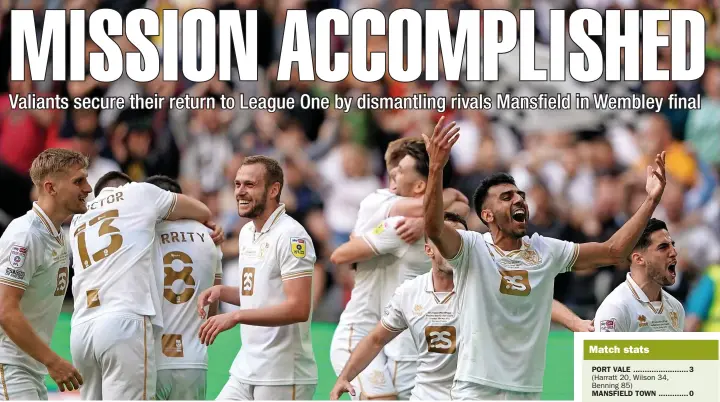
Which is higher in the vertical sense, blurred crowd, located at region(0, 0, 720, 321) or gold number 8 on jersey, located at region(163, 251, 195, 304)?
blurred crowd, located at region(0, 0, 720, 321)

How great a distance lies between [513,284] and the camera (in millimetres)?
7410

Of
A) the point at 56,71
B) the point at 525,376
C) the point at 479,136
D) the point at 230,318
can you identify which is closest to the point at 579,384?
the point at 525,376

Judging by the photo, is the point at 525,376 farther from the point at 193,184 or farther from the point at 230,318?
the point at 193,184

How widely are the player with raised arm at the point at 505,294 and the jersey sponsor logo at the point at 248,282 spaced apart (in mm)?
1517

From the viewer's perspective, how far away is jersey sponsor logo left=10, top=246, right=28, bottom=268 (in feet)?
26.0

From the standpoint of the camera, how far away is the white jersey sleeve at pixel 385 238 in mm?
8961

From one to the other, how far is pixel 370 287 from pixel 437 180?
2.67m

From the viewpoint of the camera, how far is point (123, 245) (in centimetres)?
821

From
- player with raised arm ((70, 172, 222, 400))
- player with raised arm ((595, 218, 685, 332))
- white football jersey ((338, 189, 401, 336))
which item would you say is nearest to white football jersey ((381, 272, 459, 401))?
player with raised arm ((595, 218, 685, 332))

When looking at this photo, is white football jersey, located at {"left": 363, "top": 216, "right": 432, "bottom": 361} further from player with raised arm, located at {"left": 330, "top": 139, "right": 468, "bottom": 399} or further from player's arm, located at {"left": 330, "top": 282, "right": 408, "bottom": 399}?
player's arm, located at {"left": 330, "top": 282, "right": 408, "bottom": 399}

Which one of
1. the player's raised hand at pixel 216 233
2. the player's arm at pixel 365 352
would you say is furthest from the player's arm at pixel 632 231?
the player's raised hand at pixel 216 233

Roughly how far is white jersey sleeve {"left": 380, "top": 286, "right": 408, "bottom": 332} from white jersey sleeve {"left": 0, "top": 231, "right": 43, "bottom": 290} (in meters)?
2.27

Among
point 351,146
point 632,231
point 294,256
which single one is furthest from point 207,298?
point 351,146

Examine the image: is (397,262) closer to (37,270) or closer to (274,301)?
(274,301)
